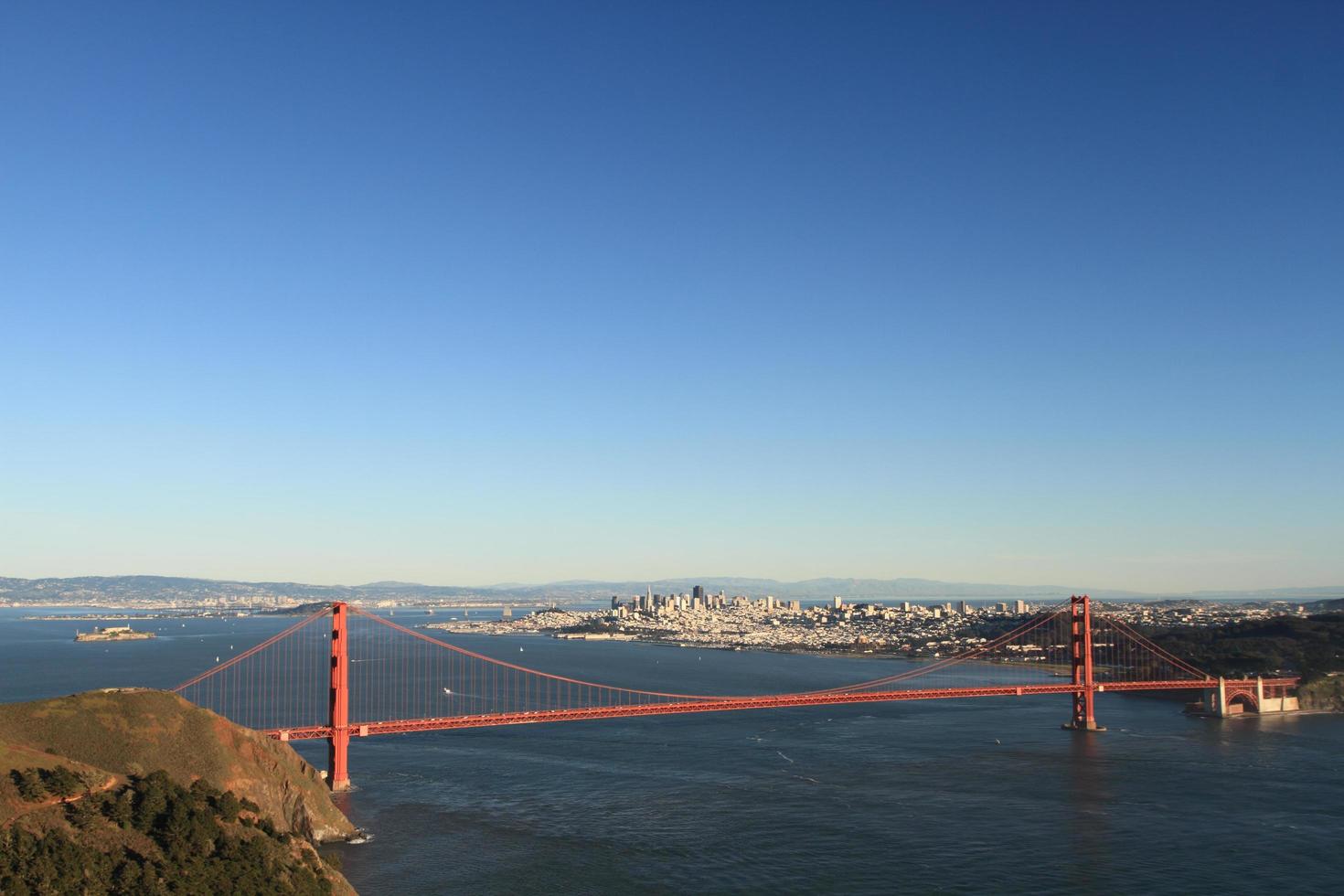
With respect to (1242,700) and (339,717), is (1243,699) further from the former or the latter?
(339,717)

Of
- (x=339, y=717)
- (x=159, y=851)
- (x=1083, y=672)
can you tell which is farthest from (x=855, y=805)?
(x=1083, y=672)

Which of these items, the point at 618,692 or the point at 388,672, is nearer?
the point at 618,692

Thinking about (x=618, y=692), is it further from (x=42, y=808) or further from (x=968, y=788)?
(x=42, y=808)

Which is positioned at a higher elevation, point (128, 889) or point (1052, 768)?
point (128, 889)

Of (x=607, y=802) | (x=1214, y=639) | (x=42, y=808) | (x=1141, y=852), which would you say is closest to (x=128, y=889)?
(x=42, y=808)

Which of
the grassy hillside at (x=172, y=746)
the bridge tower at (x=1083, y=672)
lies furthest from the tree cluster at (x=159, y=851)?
the bridge tower at (x=1083, y=672)

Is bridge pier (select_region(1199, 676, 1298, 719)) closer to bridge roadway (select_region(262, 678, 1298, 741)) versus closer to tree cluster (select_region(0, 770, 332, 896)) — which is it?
bridge roadway (select_region(262, 678, 1298, 741))
